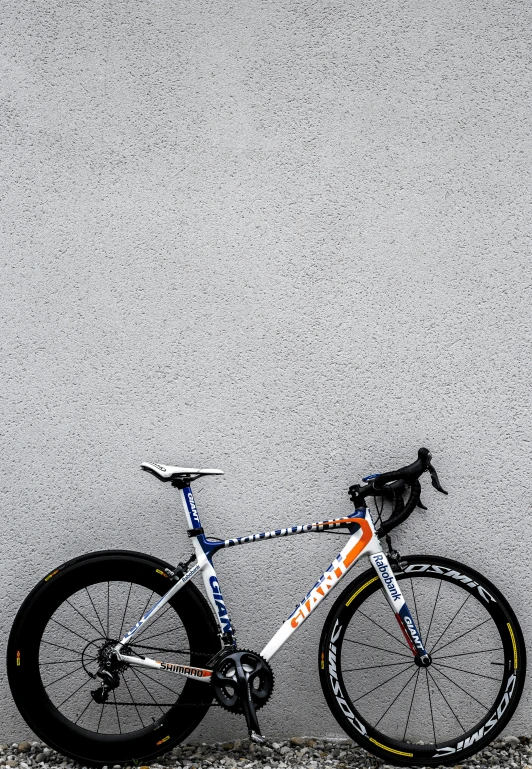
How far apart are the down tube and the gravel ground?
0.58m

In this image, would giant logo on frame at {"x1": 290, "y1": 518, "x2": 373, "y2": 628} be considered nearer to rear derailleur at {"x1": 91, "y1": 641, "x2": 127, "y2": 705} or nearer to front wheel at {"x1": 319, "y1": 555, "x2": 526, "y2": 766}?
front wheel at {"x1": 319, "y1": 555, "x2": 526, "y2": 766}

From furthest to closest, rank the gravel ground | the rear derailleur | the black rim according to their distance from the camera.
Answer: the black rim → the gravel ground → the rear derailleur

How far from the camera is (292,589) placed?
3199 millimetres

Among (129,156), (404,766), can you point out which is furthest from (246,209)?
(404,766)

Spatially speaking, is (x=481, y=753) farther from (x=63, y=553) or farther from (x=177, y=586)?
(x=63, y=553)

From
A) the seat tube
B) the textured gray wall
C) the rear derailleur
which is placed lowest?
the rear derailleur

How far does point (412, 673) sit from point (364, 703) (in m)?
0.26

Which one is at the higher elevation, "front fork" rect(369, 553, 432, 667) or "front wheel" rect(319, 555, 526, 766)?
"front fork" rect(369, 553, 432, 667)

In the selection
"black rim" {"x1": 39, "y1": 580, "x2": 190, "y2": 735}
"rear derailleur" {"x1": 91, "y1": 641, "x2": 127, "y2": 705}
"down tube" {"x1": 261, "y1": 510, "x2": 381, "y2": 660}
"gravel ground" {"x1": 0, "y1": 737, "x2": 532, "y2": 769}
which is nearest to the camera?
"rear derailleur" {"x1": 91, "y1": 641, "x2": 127, "y2": 705}

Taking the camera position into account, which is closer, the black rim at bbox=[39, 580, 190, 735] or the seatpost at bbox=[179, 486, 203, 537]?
the seatpost at bbox=[179, 486, 203, 537]

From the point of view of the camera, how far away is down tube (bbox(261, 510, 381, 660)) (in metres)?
2.85

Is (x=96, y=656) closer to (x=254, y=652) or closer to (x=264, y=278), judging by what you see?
(x=254, y=652)

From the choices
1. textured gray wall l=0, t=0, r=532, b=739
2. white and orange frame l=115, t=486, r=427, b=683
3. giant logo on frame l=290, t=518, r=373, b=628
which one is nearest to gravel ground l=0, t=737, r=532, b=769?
textured gray wall l=0, t=0, r=532, b=739

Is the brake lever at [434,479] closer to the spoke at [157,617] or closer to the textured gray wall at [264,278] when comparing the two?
the textured gray wall at [264,278]
